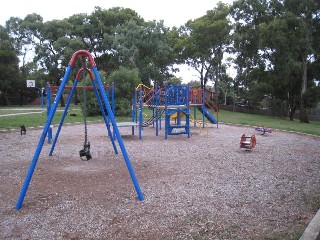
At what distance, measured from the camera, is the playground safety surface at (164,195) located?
3859mm

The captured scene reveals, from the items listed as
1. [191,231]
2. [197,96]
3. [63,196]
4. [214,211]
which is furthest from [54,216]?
[197,96]

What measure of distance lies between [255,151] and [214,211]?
5.45 meters

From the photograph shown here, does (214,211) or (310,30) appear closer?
(214,211)

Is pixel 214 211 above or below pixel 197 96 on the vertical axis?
below

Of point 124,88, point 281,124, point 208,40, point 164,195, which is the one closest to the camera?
point 164,195

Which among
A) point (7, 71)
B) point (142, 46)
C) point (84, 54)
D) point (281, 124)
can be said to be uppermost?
point (142, 46)

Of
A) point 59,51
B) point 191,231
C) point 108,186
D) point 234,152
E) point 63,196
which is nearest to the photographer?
point 191,231

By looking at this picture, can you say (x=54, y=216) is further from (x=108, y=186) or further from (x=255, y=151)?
(x=255, y=151)

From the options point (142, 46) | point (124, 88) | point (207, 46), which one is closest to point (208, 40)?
point (207, 46)

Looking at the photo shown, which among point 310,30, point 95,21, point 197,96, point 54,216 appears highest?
point 95,21

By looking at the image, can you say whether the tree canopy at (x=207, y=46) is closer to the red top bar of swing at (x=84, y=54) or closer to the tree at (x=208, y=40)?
the tree at (x=208, y=40)

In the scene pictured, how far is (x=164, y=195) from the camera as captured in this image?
16.9ft

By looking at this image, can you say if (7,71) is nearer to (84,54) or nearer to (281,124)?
(281,124)

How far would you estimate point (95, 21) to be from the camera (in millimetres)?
39625
